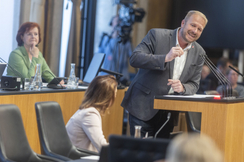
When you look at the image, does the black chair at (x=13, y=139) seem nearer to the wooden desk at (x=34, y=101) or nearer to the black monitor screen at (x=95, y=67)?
the wooden desk at (x=34, y=101)

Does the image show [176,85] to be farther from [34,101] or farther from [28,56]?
[28,56]

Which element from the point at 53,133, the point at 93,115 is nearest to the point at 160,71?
the point at 93,115

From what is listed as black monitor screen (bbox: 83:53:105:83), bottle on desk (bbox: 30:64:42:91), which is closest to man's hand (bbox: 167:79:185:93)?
bottle on desk (bbox: 30:64:42:91)

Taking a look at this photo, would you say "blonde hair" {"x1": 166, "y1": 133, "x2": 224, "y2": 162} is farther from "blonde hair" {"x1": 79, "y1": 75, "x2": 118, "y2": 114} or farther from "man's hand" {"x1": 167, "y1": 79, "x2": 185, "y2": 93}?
"man's hand" {"x1": 167, "y1": 79, "x2": 185, "y2": 93}

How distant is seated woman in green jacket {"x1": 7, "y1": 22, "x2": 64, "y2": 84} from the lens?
13.7 feet

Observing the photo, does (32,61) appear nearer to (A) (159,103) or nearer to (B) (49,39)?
(B) (49,39)

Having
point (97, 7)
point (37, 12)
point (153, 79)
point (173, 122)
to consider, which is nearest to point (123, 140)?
point (153, 79)

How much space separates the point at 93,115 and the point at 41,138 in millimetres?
395

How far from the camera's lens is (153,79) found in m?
2.88

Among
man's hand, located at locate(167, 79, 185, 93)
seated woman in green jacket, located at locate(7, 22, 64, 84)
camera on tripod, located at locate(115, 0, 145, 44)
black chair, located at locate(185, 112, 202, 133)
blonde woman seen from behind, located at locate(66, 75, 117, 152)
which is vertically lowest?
black chair, located at locate(185, 112, 202, 133)

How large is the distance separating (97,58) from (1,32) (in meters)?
1.49

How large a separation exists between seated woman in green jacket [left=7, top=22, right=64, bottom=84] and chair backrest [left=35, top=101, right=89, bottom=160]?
5.38 feet

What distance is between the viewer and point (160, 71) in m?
2.89

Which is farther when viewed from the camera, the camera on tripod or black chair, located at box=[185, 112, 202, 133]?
the camera on tripod
